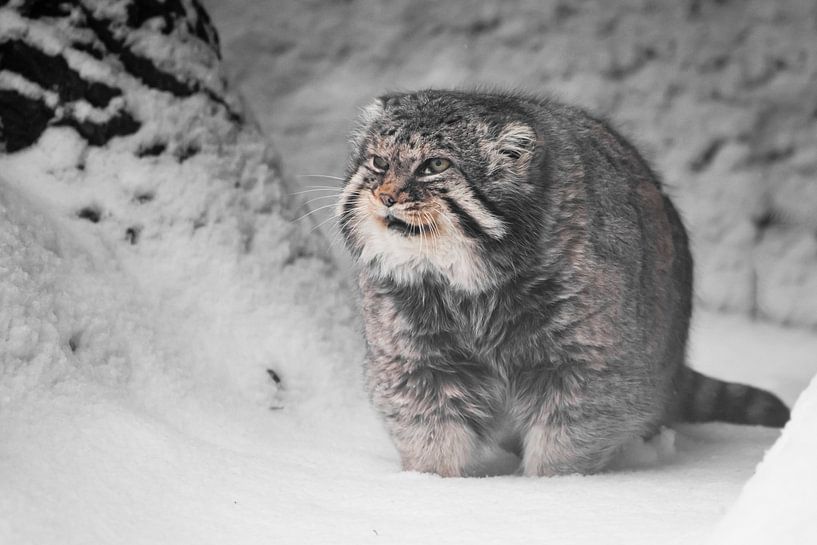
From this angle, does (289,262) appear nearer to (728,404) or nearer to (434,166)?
(434,166)

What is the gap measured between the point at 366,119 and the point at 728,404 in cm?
269

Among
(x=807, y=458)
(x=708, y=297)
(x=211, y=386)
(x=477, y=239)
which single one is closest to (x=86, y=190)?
(x=211, y=386)

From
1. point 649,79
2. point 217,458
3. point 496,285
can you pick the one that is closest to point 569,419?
point 496,285

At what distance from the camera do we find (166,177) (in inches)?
196

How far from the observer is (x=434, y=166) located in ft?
13.0

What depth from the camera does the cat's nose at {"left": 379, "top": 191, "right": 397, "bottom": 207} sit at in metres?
3.88

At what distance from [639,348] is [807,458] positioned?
202 cm

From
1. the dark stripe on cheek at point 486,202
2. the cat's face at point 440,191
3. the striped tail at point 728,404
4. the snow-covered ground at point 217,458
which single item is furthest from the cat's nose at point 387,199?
the striped tail at point 728,404

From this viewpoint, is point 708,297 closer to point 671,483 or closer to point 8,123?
point 671,483

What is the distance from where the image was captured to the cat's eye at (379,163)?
4.04m

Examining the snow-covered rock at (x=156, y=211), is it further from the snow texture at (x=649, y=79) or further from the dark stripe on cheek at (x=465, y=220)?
the snow texture at (x=649, y=79)

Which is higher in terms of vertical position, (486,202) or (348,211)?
(486,202)

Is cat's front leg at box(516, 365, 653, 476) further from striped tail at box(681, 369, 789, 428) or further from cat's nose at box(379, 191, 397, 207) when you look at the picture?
striped tail at box(681, 369, 789, 428)

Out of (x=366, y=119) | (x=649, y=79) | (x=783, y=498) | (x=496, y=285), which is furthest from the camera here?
(x=649, y=79)
